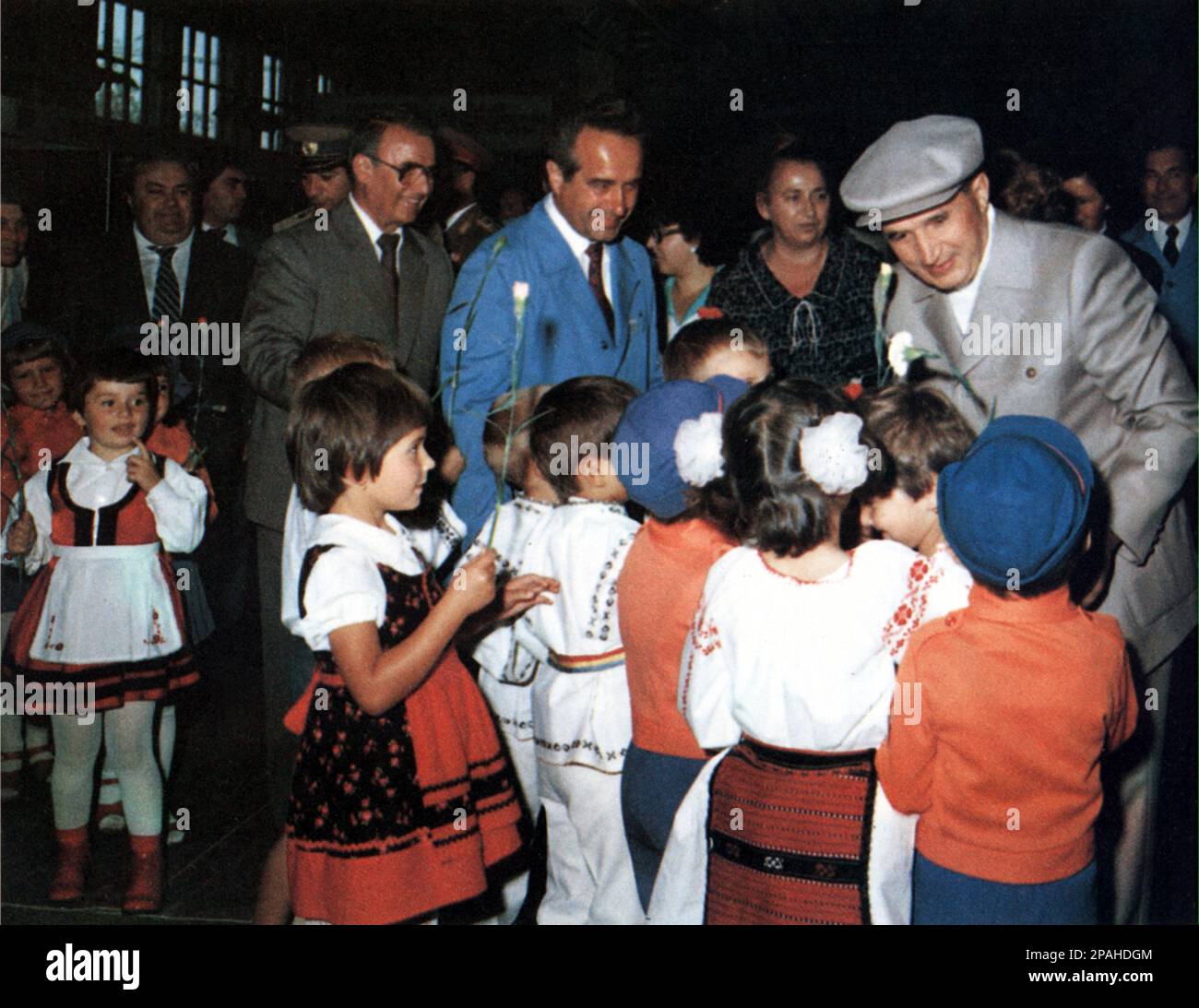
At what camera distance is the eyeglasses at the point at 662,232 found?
14.3ft

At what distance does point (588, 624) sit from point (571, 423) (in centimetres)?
44

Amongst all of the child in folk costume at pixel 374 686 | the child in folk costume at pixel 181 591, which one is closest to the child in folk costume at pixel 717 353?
the child in folk costume at pixel 374 686

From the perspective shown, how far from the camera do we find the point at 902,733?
2088mm

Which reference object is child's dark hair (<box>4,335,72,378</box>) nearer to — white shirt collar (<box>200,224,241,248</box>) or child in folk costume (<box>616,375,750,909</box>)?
white shirt collar (<box>200,224,241,248</box>)

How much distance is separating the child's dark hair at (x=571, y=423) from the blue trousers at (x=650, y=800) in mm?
612

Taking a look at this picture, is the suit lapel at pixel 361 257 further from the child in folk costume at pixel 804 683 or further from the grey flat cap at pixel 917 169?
the child in folk costume at pixel 804 683

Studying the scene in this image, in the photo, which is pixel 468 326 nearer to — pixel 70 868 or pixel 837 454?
pixel 837 454

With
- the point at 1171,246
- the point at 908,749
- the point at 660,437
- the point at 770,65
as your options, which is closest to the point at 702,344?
the point at 660,437

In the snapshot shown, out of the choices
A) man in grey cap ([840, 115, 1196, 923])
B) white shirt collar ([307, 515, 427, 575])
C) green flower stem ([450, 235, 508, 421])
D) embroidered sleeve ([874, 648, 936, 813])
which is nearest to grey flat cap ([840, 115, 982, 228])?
man in grey cap ([840, 115, 1196, 923])

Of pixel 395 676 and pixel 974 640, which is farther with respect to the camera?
pixel 395 676

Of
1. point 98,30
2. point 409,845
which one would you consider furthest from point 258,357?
point 98,30
